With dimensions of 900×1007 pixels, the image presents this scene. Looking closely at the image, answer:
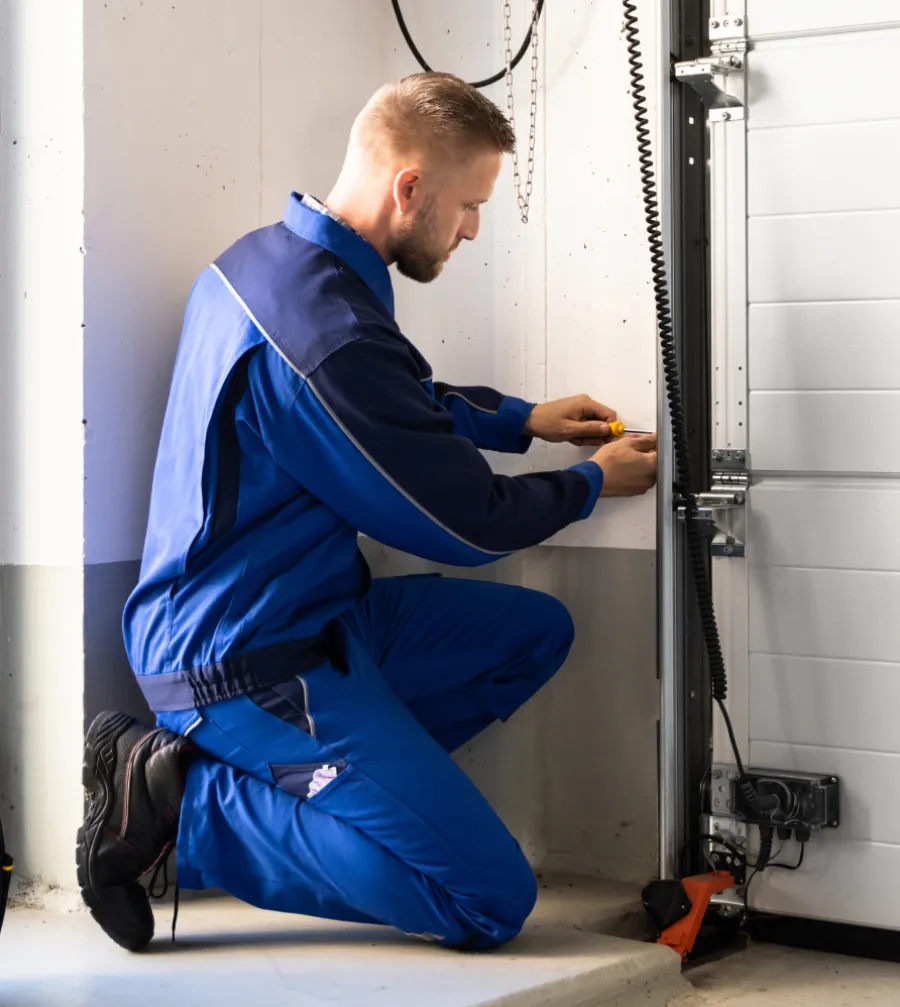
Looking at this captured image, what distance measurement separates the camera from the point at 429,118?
7.32 ft

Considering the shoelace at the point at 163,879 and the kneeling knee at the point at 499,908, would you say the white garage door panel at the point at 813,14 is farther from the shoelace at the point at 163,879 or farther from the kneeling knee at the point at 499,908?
the shoelace at the point at 163,879

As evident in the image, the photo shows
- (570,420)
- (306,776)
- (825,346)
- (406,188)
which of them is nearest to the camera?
(306,776)

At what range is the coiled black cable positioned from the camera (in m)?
2.34

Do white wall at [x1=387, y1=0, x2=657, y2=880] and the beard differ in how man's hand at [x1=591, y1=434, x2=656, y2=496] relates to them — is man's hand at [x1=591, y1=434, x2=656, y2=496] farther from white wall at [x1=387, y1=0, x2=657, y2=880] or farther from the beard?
the beard

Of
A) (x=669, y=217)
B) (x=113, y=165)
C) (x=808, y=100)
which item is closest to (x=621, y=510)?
(x=669, y=217)

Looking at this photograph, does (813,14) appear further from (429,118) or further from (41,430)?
(41,430)

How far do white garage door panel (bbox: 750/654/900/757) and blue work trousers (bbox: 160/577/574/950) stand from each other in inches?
24.0

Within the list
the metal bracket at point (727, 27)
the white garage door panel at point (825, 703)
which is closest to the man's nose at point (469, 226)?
the metal bracket at point (727, 27)

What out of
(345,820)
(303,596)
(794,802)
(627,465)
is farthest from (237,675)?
(794,802)

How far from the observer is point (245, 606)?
6.95ft

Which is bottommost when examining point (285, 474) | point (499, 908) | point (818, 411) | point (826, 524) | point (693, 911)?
point (693, 911)

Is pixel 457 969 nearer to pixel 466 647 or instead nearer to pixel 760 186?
pixel 466 647

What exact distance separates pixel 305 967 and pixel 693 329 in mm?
1445

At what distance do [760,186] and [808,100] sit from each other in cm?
18
